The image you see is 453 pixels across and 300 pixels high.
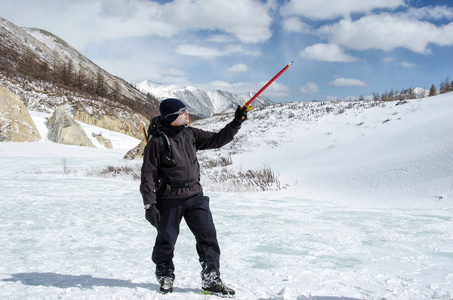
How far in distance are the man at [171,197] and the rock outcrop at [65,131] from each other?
24846mm

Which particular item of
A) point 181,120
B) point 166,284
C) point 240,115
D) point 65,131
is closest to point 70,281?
point 166,284

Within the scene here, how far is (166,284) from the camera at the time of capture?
8.57 ft

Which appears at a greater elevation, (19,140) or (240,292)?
(19,140)

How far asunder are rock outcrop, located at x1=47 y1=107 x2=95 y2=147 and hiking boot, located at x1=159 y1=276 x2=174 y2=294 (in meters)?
25.0

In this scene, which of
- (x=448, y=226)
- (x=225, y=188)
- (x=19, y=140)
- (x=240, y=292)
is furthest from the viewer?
(x=19, y=140)

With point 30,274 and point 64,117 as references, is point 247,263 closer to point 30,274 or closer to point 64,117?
point 30,274

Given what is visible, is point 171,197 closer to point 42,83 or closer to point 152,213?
point 152,213

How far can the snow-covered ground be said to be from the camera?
269cm

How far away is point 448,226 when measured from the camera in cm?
456

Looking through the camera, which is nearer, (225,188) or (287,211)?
(287,211)

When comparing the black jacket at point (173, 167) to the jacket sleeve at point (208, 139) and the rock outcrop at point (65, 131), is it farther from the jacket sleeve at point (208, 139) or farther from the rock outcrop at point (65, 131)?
the rock outcrop at point (65, 131)

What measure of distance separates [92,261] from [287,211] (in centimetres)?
359

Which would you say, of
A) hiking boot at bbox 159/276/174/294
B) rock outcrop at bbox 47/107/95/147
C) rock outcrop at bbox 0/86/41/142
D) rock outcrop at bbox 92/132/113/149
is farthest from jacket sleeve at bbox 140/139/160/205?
rock outcrop at bbox 92/132/113/149

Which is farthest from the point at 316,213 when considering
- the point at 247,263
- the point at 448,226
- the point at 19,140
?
the point at 19,140
